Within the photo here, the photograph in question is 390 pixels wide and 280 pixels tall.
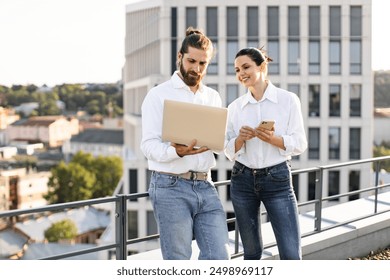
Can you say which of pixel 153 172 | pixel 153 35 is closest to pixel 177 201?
pixel 153 172

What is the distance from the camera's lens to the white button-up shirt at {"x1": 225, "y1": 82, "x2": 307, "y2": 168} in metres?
3.48

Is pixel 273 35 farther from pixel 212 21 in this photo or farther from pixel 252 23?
pixel 212 21

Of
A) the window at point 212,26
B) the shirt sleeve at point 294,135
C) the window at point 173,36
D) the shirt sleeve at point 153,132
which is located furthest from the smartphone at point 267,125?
the window at point 173,36

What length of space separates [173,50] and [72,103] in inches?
1873

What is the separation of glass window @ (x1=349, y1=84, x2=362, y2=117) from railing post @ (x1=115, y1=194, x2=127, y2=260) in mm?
36831

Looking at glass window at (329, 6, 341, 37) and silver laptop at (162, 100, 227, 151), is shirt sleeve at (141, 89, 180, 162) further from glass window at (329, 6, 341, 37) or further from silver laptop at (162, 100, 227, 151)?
glass window at (329, 6, 341, 37)

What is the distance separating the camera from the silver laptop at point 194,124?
3.05m

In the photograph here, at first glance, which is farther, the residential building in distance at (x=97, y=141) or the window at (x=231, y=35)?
the residential building in distance at (x=97, y=141)

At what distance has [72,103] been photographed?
84062 mm

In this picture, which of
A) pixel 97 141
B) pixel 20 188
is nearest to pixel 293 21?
pixel 20 188

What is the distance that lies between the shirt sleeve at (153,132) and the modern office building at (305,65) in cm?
3540

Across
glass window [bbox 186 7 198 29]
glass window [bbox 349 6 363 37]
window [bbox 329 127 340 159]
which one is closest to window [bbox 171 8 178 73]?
glass window [bbox 186 7 198 29]

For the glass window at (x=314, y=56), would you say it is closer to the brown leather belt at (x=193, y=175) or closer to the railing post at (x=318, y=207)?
the railing post at (x=318, y=207)

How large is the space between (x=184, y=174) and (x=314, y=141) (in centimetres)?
3745
